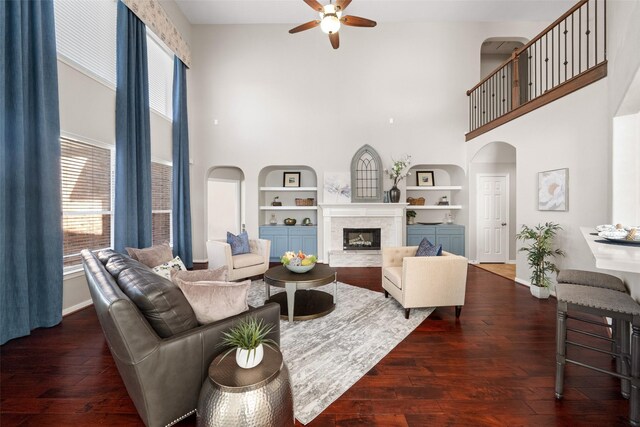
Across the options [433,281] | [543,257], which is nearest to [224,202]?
[433,281]

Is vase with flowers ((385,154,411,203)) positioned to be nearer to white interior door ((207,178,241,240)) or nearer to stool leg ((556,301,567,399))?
white interior door ((207,178,241,240))

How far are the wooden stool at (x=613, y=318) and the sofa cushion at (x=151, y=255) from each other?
12.0ft

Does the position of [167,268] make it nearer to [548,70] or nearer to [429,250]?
[429,250]

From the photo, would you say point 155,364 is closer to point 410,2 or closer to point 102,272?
point 102,272

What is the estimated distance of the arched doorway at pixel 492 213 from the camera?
6191mm

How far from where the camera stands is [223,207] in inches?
269

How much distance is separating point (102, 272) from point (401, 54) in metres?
6.84

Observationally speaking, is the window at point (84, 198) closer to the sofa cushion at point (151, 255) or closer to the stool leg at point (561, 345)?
the sofa cushion at point (151, 255)

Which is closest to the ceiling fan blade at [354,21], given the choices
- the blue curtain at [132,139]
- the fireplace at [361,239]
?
the blue curtain at [132,139]

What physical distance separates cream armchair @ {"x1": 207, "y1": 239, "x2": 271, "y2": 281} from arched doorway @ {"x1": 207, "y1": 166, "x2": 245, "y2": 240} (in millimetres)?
1988

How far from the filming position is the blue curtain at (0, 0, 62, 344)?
8.13 feet

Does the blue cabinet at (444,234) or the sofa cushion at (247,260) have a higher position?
the blue cabinet at (444,234)

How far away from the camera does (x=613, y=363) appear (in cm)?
219

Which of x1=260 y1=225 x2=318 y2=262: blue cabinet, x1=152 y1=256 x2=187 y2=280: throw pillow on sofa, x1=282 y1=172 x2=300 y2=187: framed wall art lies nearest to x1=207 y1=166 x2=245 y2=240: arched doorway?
x1=260 y1=225 x2=318 y2=262: blue cabinet
